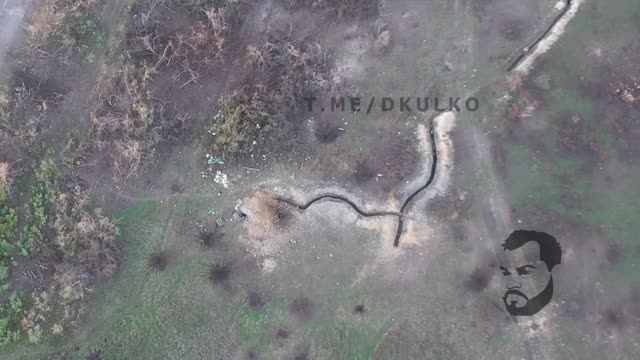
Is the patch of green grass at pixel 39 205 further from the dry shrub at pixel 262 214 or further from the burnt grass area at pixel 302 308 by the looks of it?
the burnt grass area at pixel 302 308

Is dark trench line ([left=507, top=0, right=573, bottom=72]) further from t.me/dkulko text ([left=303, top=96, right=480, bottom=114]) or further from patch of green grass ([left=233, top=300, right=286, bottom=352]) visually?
patch of green grass ([left=233, top=300, right=286, bottom=352])

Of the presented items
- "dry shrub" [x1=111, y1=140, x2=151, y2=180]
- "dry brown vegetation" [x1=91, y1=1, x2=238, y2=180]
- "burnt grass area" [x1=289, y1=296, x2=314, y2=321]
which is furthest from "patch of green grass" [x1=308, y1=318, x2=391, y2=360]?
"dry brown vegetation" [x1=91, y1=1, x2=238, y2=180]

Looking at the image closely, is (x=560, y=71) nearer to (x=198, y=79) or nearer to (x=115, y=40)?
(x=198, y=79)

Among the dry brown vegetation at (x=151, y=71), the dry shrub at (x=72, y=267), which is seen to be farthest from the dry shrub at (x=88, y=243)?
the dry brown vegetation at (x=151, y=71)

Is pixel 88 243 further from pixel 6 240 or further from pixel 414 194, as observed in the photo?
pixel 414 194

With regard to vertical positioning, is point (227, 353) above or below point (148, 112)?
below

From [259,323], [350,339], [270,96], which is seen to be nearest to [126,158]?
[270,96]

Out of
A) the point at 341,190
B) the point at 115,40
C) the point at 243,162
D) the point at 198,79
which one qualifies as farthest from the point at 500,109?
the point at 115,40
